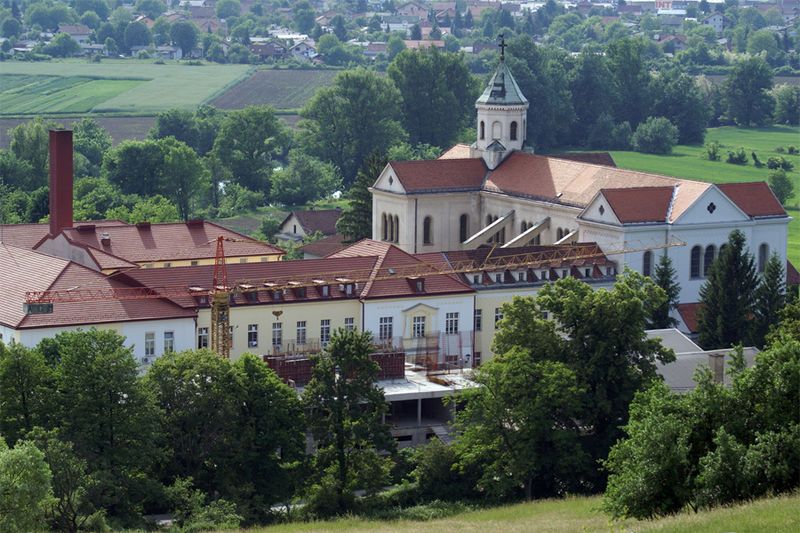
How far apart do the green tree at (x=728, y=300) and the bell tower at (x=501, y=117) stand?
18.1 m

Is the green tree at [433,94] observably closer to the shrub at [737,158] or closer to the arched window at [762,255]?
the shrub at [737,158]

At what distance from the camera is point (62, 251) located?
83.7 meters

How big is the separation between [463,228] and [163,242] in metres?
15.7

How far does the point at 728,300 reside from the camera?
262 ft

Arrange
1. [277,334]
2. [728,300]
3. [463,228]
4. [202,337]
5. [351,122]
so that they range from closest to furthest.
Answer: [202,337] → [277,334] → [728,300] → [463,228] → [351,122]

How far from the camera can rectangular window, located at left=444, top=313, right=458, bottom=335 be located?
3076 inches

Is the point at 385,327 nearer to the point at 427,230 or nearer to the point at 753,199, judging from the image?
the point at 427,230

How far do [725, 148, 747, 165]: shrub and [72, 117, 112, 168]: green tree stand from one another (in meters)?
44.0

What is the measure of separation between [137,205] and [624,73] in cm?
7629

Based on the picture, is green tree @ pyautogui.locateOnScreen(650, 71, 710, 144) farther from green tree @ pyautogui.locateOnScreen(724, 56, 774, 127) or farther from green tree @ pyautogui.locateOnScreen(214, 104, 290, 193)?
green tree @ pyautogui.locateOnScreen(214, 104, 290, 193)

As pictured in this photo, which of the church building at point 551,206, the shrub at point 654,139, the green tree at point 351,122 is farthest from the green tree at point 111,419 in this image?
the shrub at point 654,139

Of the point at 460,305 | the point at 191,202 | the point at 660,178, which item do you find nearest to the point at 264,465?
the point at 460,305

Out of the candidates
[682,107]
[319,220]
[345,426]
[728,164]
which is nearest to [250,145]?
[319,220]

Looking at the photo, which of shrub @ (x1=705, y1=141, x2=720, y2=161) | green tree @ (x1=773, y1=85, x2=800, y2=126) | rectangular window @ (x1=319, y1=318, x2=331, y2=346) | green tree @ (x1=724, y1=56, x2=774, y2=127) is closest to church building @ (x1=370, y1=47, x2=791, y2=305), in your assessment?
rectangular window @ (x1=319, y1=318, x2=331, y2=346)
